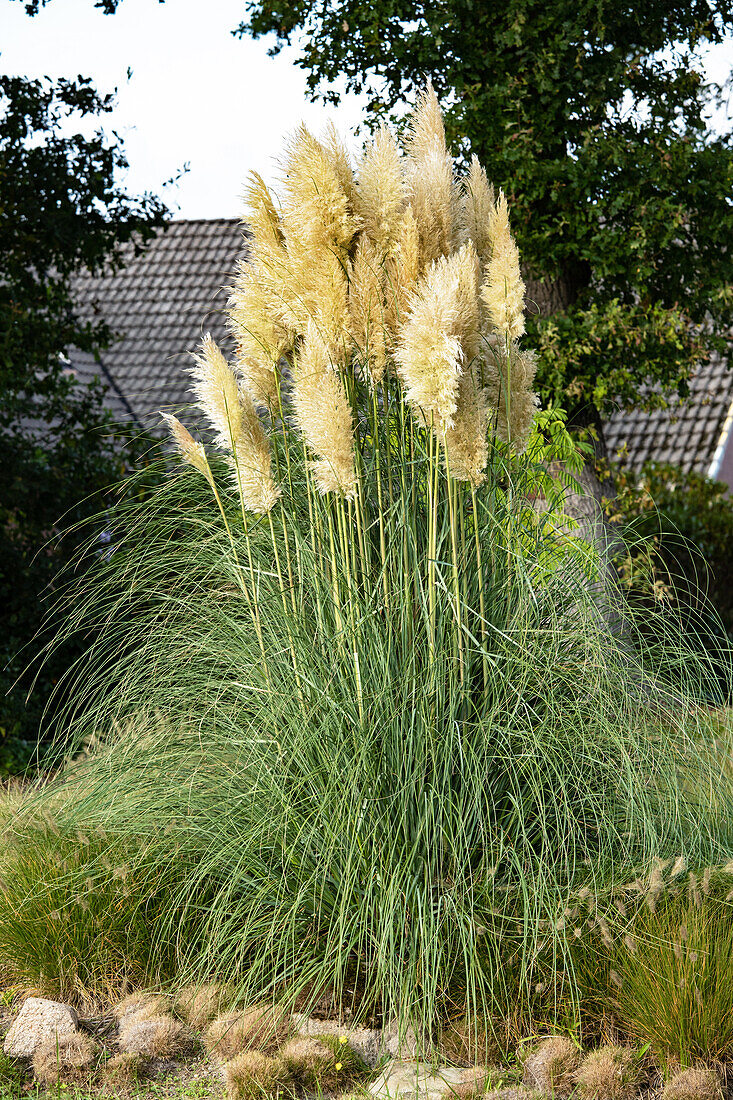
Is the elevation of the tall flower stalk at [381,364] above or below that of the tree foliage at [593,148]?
below

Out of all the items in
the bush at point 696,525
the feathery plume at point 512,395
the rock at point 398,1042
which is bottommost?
the rock at point 398,1042

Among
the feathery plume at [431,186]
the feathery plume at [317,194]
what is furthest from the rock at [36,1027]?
the feathery plume at [431,186]

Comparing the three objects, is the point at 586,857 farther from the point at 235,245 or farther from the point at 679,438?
the point at 235,245

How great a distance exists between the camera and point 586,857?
3420 millimetres

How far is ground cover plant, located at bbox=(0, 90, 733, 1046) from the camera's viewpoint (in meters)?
3.34

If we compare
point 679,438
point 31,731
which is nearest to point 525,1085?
point 31,731

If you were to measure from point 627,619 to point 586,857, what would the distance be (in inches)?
43.1

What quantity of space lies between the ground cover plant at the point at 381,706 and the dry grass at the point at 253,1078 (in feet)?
0.72

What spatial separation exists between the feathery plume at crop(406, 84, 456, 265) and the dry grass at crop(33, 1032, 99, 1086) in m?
2.95

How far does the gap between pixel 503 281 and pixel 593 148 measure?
4200 mm

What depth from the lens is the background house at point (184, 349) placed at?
51.9 feet

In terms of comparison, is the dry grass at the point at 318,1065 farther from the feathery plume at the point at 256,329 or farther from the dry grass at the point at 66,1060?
Result: the feathery plume at the point at 256,329

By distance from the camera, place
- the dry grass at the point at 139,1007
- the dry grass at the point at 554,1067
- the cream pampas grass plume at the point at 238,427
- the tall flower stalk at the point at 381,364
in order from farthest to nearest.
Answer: the cream pampas grass plume at the point at 238,427
the tall flower stalk at the point at 381,364
the dry grass at the point at 139,1007
the dry grass at the point at 554,1067

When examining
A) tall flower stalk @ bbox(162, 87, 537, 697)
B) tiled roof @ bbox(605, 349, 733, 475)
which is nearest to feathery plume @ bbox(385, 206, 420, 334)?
tall flower stalk @ bbox(162, 87, 537, 697)
